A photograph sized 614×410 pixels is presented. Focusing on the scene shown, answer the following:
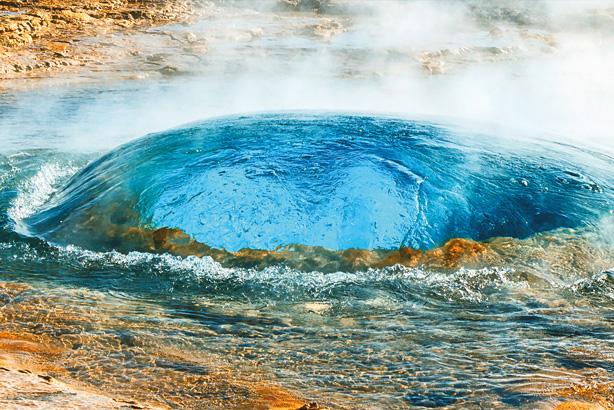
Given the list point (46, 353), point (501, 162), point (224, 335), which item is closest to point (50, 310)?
point (46, 353)

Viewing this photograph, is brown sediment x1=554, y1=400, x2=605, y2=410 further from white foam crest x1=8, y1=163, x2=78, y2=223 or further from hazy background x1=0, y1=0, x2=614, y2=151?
white foam crest x1=8, y1=163, x2=78, y2=223

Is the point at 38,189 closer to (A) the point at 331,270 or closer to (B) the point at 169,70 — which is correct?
(A) the point at 331,270

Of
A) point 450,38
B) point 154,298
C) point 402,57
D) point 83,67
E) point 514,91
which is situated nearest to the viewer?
point 154,298

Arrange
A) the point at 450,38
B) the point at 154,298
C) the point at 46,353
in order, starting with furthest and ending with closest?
the point at 450,38, the point at 154,298, the point at 46,353

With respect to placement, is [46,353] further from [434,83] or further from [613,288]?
[434,83]

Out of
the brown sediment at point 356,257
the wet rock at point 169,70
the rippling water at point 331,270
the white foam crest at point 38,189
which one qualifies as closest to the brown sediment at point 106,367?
the rippling water at point 331,270

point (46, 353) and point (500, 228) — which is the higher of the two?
point (500, 228)

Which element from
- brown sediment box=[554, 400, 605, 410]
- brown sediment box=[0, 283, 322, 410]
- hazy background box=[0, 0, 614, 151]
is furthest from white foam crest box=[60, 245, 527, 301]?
Result: hazy background box=[0, 0, 614, 151]
